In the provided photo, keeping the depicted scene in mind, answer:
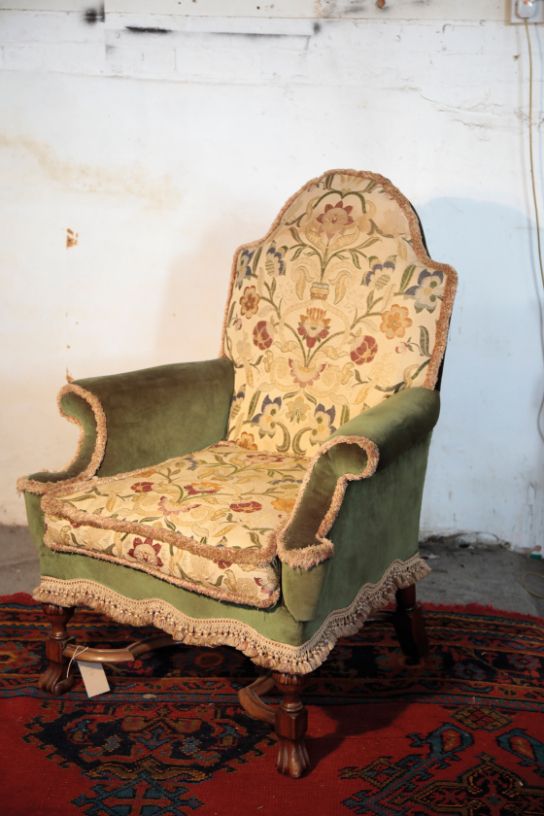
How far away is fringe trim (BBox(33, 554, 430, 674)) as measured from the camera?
4.90 feet

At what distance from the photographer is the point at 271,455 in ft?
6.48

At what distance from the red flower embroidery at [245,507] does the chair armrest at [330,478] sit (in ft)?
0.44

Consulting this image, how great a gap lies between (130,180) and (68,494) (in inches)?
54.5

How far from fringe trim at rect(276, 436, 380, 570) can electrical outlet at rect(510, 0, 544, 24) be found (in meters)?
1.72

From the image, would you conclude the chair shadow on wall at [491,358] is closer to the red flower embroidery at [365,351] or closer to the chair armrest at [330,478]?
the red flower embroidery at [365,351]

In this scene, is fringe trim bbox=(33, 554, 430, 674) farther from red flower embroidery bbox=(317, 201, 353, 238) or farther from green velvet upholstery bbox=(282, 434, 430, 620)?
red flower embroidery bbox=(317, 201, 353, 238)

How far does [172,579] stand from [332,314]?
0.78 m

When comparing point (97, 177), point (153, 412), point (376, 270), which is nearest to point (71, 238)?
point (97, 177)

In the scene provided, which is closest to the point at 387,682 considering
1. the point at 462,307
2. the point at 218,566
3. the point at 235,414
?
the point at 218,566

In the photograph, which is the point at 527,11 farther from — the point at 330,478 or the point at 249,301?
the point at 330,478

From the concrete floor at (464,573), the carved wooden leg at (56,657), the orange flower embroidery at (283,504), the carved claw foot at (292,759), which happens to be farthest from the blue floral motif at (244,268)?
the carved claw foot at (292,759)

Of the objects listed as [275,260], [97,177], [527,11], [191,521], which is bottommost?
[191,521]

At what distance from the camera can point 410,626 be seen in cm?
197

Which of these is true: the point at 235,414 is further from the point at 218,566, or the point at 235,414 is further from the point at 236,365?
the point at 218,566
